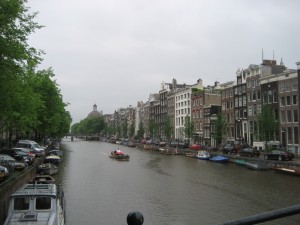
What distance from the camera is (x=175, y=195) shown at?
119 ft

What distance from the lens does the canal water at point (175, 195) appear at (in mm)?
27641

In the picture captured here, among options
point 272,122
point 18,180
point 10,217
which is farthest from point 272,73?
point 10,217

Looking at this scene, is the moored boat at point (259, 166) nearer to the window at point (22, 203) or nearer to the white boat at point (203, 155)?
the white boat at point (203, 155)

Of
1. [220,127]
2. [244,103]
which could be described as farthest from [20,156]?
Answer: [244,103]

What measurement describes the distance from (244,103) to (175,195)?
5397 cm

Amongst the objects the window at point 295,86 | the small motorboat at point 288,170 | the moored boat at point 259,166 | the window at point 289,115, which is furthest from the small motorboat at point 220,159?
the window at point 295,86

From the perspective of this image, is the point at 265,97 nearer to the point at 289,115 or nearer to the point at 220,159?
the point at 289,115

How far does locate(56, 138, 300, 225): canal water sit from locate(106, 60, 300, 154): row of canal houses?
1861cm

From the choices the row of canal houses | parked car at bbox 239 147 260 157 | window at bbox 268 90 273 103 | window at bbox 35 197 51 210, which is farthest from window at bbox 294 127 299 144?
window at bbox 35 197 51 210

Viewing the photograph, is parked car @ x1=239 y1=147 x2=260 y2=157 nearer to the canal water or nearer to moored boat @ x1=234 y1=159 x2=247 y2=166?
moored boat @ x1=234 y1=159 x2=247 y2=166

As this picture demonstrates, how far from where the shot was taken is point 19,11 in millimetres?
24062

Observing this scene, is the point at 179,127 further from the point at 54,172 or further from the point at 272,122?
the point at 54,172

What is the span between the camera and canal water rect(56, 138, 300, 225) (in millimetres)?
27641

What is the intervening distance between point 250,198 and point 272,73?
169 ft
